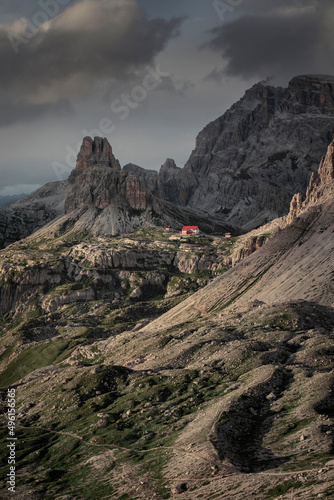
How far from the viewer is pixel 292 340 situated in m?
102

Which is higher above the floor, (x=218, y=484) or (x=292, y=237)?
(x=292, y=237)

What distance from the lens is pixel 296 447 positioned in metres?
52.4

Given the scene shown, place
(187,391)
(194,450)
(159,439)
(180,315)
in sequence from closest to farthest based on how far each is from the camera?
(194,450), (159,439), (187,391), (180,315)

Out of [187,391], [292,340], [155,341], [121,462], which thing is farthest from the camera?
[155,341]

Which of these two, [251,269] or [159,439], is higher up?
[251,269]

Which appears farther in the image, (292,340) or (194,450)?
(292,340)

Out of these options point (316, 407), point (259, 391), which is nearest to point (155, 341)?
point (259, 391)

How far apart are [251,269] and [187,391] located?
405ft

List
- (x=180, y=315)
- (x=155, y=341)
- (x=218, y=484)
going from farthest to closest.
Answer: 1. (x=180, y=315)
2. (x=155, y=341)
3. (x=218, y=484)

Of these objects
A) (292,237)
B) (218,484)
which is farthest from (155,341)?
(292,237)

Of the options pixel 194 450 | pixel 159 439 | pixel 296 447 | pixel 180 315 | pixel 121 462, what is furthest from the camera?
pixel 180 315

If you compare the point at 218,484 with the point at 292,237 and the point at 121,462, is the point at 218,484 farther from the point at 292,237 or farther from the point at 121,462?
the point at 292,237

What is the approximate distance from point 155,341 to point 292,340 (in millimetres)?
44834

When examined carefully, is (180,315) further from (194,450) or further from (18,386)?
→ (194,450)
